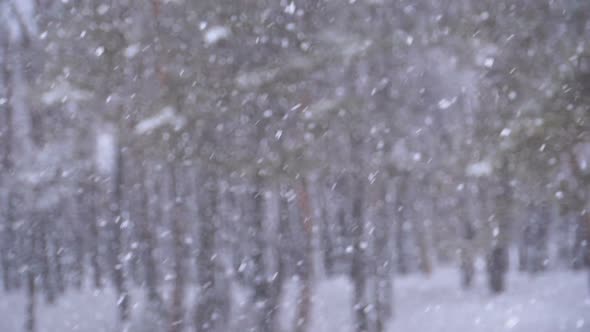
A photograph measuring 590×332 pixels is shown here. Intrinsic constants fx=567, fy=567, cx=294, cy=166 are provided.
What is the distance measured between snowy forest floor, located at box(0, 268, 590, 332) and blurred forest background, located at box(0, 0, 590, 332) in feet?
1.05

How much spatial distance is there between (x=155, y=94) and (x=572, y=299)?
7060 millimetres

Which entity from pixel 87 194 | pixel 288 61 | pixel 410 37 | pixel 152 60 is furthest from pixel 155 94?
pixel 87 194

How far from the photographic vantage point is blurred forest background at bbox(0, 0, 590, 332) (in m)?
7.46

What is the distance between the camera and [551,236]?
10242 mm

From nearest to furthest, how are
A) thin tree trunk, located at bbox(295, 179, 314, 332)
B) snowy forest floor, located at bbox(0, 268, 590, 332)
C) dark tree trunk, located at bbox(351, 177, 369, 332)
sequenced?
snowy forest floor, located at bbox(0, 268, 590, 332), thin tree trunk, located at bbox(295, 179, 314, 332), dark tree trunk, located at bbox(351, 177, 369, 332)

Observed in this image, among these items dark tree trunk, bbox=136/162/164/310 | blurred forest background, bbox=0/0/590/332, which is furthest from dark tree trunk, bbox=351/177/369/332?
dark tree trunk, bbox=136/162/164/310

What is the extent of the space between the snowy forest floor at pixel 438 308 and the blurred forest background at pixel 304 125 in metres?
0.32

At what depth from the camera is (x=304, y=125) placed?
805cm

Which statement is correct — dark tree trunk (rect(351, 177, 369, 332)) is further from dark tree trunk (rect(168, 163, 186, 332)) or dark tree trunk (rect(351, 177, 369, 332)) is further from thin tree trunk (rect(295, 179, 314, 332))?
dark tree trunk (rect(168, 163, 186, 332))

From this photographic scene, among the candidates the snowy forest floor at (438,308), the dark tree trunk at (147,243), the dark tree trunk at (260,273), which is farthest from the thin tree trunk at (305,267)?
the dark tree trunk at (147,243)

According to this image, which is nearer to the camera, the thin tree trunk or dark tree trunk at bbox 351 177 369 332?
the thin tree trunk

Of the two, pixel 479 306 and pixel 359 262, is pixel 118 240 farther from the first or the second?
pixel 479 306

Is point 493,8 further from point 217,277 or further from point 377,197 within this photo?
point 217,277

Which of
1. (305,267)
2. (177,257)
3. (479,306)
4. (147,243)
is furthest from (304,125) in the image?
(479,306)
